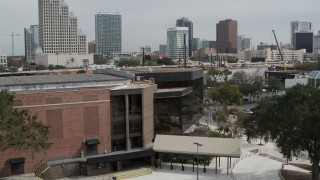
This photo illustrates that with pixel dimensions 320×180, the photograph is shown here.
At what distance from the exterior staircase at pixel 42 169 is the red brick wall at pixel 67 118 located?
0.52 m

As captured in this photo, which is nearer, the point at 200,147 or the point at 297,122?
the point at 297,122

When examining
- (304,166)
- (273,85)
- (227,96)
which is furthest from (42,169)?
(273,85)

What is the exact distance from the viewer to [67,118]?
52938 millimetres

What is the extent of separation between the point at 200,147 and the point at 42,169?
19.9 m

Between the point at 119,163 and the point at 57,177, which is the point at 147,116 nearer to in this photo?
the point at 119,163

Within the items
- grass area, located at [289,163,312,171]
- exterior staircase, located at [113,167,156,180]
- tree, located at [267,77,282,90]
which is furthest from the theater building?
tree, located at [267,77,282,90]

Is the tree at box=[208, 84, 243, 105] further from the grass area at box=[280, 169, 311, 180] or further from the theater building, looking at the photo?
the grass area at box=[280, 169, 311, 180]

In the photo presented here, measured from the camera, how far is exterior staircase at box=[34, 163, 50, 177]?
50.3 meters

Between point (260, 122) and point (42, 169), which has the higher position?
point (260, 122)

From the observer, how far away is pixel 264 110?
49062mm

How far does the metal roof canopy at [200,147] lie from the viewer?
177 ft

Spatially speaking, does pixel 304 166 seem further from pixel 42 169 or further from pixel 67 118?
pixel 42 169

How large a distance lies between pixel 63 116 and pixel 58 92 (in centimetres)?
305

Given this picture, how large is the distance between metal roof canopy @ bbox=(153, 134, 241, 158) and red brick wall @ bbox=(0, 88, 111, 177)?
726cm
